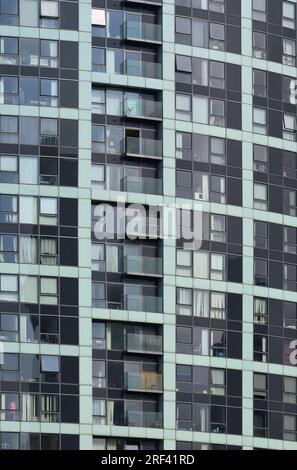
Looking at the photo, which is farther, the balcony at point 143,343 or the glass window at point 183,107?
the glass window at point 183,107

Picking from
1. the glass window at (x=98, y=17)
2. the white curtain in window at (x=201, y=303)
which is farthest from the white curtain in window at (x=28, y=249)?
the glass window at (x=98, y=17)

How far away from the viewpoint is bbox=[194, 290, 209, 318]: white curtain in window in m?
186

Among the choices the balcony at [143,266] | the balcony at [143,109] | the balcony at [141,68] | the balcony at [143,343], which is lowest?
the balcony at [143,343]

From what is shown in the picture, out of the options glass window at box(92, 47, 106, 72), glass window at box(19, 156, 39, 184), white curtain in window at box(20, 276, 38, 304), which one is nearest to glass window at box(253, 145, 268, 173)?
glass window at box(92, 47, 106, 72)

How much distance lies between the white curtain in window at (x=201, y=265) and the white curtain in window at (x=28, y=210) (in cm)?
1099

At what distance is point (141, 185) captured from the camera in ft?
609

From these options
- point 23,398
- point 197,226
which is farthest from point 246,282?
point 23,398

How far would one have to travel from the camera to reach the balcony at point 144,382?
183 m

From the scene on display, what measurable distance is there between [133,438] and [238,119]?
22342 millimetres

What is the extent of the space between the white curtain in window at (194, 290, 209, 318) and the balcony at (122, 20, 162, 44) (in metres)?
16.2

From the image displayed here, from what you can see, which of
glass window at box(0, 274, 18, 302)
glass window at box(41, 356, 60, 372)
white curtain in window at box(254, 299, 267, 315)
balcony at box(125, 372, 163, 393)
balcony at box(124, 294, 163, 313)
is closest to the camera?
glass window at box(41, 356, 60, 372)

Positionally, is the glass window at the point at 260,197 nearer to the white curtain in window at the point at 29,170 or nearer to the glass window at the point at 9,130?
the white curtain in window at the point at 29,170

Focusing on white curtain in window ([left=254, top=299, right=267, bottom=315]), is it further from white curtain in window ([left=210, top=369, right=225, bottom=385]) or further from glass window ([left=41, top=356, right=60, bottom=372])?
glass window ([left=41, top=356, right=60, bottom=372])

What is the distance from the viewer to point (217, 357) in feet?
610
